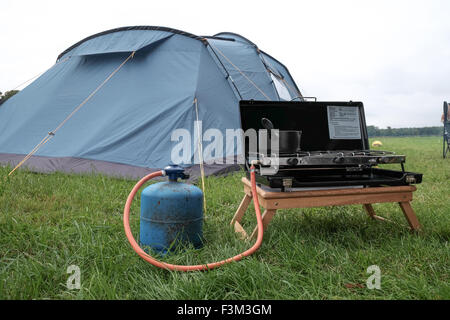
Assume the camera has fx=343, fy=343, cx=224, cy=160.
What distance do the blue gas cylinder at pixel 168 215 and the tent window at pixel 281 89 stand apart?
418 centimetres

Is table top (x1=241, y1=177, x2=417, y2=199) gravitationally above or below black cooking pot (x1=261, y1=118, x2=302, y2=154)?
below

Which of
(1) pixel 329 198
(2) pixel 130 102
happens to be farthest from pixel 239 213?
(2) pixel 130 102

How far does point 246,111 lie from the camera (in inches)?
95.3

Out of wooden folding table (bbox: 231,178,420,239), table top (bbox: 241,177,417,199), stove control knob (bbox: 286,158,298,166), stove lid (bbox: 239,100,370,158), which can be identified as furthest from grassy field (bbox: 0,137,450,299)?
stove lid (bbox: 239,100,370,158)

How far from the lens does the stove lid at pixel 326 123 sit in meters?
2.54

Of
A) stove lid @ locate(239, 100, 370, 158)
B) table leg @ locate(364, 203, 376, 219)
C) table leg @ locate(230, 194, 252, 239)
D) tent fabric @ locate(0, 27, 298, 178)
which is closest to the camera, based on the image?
table leg @ locate(230, 194, 252, 239)

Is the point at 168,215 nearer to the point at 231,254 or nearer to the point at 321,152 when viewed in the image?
the point at 231,254

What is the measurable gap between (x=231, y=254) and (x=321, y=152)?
0.94 meters

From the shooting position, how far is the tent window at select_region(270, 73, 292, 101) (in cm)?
590

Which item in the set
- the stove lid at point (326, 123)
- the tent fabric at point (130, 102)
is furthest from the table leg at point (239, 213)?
the tent fabric at point (130, 102)

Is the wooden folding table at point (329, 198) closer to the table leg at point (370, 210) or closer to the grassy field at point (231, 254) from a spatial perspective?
the grassy field at point (231, 254)

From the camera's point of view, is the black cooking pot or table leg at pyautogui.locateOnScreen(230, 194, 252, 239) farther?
table leg at pyautogui.locateOnScreen(230, 194, 252, 239)

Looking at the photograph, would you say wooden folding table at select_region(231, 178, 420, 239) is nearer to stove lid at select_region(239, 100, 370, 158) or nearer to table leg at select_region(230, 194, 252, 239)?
table leg at select_region(230, 194, 252, 239)
